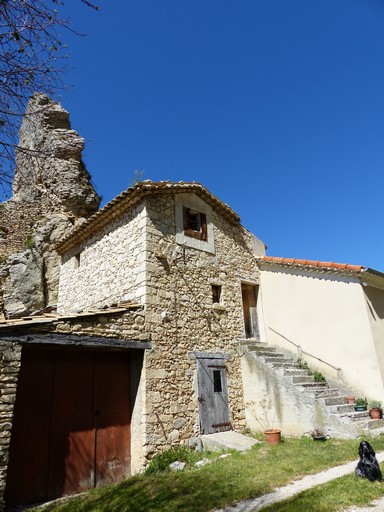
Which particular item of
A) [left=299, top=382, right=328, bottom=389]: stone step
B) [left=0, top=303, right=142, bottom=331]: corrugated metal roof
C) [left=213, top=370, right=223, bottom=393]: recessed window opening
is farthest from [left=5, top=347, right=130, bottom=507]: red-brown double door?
[left=299, top=382, right=328, bottom=389]: stone step

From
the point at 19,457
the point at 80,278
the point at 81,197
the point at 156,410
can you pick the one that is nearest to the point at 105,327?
the point at 156,410

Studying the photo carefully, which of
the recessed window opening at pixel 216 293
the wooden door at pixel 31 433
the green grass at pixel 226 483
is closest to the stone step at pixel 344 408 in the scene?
the green grass at pixel 226 483

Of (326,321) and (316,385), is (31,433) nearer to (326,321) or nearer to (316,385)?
(316,385)

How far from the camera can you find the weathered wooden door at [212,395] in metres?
8.40

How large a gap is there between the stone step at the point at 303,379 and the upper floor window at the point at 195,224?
4.61 meters

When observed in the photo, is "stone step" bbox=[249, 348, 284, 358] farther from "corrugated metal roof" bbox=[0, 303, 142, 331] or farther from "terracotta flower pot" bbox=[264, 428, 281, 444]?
"corrugated metal roof" bbox=[0, 303, 142, 331]

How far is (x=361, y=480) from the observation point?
495 centimetres

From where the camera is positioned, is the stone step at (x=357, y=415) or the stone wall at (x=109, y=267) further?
the stone wall at (x=109, y=267)

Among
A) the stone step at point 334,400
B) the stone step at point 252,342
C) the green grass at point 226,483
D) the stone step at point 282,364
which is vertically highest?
the stone step at point 252,342

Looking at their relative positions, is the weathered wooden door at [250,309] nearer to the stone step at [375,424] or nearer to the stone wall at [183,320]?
the stone wall at [183,320]

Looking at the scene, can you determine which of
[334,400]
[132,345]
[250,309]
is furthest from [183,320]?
[334,400]

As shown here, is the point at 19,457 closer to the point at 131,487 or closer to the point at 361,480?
the point at 131,487

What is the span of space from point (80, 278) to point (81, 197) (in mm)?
5266

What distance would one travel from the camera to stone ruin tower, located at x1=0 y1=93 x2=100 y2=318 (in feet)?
41.0
